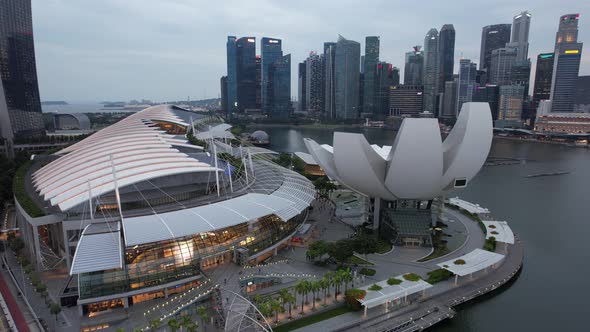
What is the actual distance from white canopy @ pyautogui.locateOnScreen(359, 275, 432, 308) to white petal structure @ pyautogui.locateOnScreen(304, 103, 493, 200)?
10.9 meters

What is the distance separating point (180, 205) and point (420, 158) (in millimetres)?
23647

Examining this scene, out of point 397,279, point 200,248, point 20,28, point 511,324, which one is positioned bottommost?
point 511,324

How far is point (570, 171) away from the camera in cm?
8575

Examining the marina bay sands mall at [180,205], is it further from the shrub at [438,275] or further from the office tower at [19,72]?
the office tower at [19,72]

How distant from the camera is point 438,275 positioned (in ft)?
103

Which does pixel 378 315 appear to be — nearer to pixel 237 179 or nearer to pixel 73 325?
pixel 73 325

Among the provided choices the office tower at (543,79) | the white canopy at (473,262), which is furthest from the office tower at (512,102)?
the white canopy at (473,262)

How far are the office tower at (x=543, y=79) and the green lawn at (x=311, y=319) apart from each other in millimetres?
210266

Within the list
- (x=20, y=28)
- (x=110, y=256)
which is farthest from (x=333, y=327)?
(x=20, y=28)

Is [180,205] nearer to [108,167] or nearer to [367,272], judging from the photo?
[108,167]

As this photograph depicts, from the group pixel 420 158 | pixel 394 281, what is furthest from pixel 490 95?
pixel 394 281

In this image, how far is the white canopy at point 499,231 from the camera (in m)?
38.0

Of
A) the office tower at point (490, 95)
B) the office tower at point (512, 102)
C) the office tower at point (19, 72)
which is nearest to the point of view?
the office tower at point (19, 72)

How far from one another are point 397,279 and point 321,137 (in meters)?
131
